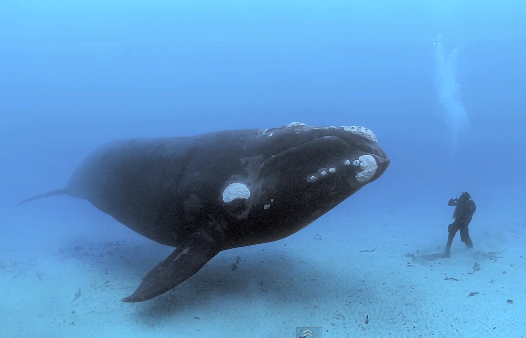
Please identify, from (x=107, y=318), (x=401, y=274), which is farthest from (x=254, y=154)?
(x=401, y=274)

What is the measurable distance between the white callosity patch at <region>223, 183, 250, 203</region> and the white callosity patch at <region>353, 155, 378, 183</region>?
6.26 ft

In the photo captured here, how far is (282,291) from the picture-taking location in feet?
25.2

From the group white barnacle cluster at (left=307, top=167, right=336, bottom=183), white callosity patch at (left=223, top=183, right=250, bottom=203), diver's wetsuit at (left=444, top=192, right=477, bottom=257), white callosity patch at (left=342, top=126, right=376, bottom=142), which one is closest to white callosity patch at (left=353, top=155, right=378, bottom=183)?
white barnacle cluster at (left=307, top=167, right=336, bottom=183)

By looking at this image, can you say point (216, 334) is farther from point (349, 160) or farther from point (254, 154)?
point (349, 160)

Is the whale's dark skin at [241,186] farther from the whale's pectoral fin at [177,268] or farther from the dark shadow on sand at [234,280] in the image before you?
the dark shadow on sand at [234,280]

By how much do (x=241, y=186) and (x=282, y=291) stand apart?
8.52 ft

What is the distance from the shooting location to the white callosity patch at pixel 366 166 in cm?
610

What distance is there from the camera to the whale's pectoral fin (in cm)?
611

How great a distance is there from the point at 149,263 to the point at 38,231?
29.6 ft

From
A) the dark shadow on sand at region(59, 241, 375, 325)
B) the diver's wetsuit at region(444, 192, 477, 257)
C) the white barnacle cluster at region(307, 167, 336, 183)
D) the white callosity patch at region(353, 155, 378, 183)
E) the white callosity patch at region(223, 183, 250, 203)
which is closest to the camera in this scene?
the white callosity patch at region(353, 155, 378, 183)

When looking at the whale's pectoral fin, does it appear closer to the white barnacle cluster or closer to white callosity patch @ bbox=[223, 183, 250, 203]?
white callosity patch @ bbox=[223, 183, 250, 203]

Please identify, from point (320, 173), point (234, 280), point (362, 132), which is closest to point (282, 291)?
point (234, 280)

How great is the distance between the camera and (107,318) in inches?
266

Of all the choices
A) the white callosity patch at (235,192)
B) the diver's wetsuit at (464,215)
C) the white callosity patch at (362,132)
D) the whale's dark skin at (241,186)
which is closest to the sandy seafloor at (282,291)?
the diver's wetsuit at (464,215)
